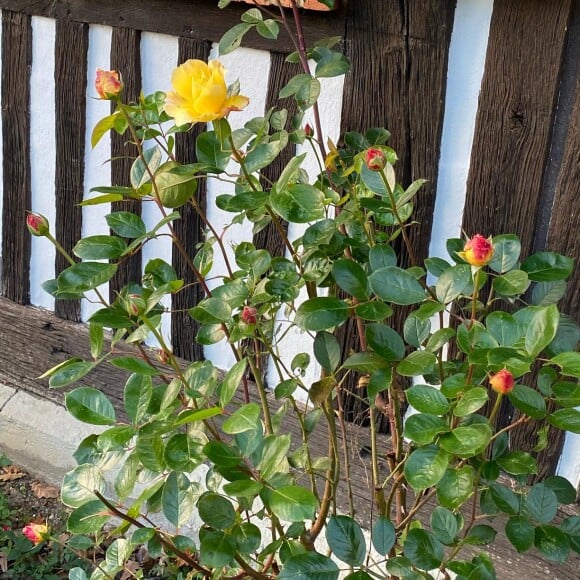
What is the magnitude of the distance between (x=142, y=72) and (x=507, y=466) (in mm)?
1604

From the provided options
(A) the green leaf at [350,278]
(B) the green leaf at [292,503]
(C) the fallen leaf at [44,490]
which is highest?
(A) the green leaf at [350,278]

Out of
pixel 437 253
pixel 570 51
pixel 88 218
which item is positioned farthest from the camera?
pixel 88 218

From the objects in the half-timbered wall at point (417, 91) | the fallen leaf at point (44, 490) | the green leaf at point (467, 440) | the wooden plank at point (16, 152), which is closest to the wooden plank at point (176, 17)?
the half-timbered wall at point (417, 91)

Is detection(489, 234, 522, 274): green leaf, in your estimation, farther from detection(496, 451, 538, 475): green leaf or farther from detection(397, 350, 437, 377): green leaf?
detection(496, 451, 538, 475): green leaf

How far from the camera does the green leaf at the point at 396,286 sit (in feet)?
3.72

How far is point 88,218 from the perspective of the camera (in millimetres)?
2566

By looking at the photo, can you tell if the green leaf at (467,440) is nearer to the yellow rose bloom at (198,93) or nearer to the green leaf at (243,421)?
the green leaf at (243,421)

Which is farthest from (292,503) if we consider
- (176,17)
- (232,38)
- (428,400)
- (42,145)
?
(42,145)

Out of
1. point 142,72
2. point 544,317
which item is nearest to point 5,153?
point 142,72

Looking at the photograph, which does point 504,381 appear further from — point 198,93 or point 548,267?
point 198,93

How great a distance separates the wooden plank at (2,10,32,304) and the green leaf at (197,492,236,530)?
1851mm

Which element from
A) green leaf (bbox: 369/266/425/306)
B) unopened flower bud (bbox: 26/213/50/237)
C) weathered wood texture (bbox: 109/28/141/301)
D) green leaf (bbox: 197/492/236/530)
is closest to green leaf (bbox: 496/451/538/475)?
green leaf (bbox: 369/266/425/306)

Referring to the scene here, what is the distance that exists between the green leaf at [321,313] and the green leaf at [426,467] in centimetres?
25

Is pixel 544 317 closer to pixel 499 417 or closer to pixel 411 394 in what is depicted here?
pixel 411 394
